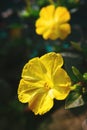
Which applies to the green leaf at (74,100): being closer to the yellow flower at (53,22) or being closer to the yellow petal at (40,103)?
the yellow petal at (40,103)

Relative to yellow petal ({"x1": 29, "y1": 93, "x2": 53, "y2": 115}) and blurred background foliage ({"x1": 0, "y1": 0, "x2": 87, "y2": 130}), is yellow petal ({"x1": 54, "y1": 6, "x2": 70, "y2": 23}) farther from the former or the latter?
yellow petal ({"x1": 29, "y1": 93, "x2": 53, "y2": 115})

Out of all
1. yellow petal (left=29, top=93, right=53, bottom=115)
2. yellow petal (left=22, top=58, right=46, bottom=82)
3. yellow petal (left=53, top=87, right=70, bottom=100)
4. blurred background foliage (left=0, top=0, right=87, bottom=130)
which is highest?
yellow petal (left=22, top=58, right=46, bottom=82)

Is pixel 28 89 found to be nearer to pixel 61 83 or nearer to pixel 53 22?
pixel 61 83

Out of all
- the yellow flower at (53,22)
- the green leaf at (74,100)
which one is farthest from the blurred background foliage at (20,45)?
the green leaf at (74,100)

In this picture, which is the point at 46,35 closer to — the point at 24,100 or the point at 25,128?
the point at 24,100

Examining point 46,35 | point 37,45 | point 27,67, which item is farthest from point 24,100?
point 37,45

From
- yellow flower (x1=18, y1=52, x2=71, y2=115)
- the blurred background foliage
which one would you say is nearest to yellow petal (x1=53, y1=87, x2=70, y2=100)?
yellow flower (x1=18, y1=52, x2=71, y2=115)
